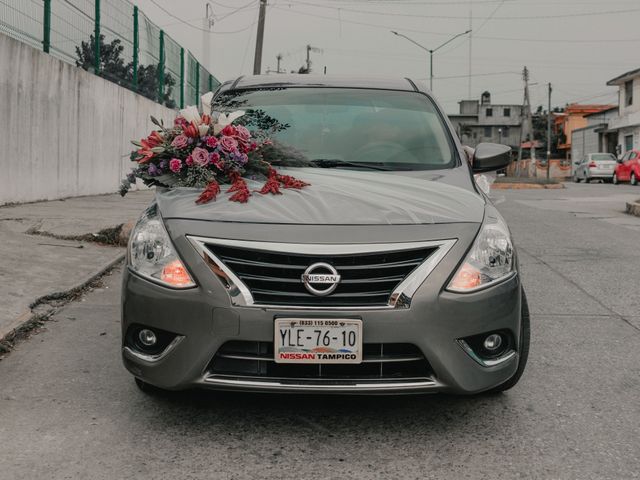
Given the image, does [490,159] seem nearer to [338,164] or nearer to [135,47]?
[338,164]

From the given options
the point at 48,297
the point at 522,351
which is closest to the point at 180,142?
the point at 522,351

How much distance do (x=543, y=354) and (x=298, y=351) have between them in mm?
2084

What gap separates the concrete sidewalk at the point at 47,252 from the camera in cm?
521

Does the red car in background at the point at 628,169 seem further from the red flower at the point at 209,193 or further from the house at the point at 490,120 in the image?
the house at the point at 490,120

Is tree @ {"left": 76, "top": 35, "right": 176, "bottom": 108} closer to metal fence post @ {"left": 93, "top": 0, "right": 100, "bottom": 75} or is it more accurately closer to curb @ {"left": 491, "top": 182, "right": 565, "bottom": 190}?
metal fence post @ {"left": 93, "top": 0, "right": 100, "bottom": 75}

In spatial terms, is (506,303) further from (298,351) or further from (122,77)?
(122,77)

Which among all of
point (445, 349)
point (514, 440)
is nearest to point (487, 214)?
point (445, 349)

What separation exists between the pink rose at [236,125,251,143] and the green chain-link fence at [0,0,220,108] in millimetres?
7351

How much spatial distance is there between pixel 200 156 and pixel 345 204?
2.76 feet

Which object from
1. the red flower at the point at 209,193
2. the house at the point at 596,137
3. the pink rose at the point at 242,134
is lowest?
the red flower at the point at 209,193

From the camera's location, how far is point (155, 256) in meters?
3.04

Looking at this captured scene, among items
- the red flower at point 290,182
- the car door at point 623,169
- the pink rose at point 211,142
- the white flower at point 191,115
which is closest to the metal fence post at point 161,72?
the white flower at point 191,115

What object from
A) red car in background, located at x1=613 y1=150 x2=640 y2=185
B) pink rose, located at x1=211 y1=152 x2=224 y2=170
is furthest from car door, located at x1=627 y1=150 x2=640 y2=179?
pink rose, located at x1=211 y1=152 x2=224 y2=170

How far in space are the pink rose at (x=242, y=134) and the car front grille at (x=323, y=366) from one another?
1.29 m
